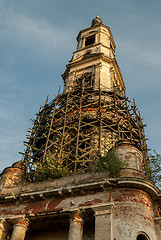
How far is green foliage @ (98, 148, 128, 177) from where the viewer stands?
13.3 meters

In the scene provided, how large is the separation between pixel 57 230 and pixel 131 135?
7883mm

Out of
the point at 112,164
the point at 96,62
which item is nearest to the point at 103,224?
the point at 112,164

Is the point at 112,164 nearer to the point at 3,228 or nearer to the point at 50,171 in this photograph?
the point at 50,171

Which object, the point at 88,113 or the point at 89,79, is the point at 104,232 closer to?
the point at 88,113

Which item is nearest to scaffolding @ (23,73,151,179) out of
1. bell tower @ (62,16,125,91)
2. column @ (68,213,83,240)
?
bell tower @ (62,16,125,91)

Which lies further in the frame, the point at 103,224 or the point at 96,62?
the point at 96,62

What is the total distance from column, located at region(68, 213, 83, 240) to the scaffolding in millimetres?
4475

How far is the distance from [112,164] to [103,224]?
290cm

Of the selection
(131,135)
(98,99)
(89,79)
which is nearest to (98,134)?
(131,135)

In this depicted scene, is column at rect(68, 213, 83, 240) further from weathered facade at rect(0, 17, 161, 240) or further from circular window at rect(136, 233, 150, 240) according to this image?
circular window at rect(136, 233, 150, 240)

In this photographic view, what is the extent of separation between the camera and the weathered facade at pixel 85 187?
1206cm

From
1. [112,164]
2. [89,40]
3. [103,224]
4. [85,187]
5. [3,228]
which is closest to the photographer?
[103,224]

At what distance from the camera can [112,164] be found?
13.5 metres

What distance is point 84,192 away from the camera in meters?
13.1
